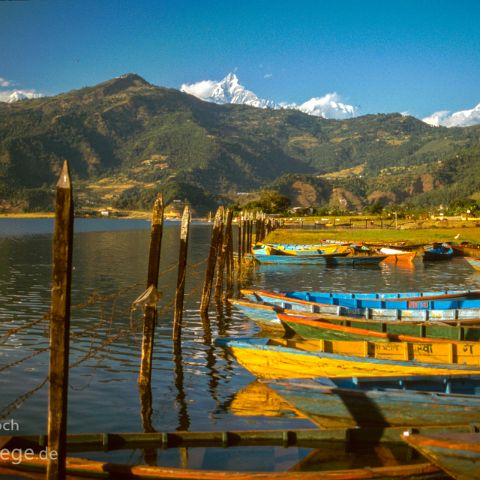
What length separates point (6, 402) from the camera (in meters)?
16.6

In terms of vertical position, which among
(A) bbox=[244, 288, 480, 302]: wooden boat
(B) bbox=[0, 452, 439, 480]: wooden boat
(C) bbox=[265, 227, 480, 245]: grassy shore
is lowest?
(B) bbox=[0, 452, 439, 480]: wooden boat

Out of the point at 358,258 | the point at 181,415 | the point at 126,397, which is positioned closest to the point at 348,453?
the point at 181,415

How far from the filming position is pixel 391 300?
81.9ft

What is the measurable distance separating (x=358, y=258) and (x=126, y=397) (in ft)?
133

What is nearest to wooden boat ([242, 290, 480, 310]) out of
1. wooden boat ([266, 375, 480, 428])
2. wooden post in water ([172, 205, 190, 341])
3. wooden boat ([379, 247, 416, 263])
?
wooden post in water ([172, 205, 190, 341])

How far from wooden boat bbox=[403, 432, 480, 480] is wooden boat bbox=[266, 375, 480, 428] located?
2.07 metres

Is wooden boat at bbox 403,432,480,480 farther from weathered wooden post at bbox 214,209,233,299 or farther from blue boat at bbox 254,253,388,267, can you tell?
blue boat at bbox 254,253,388,267

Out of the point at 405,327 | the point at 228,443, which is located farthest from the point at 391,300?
the point at 228,443

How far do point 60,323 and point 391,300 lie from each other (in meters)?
18.0

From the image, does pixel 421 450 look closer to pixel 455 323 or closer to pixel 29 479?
pixel 29 479

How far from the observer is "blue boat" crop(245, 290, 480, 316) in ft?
76.0

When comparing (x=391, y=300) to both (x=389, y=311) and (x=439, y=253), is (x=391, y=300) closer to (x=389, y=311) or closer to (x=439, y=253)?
(x=389, y=311)

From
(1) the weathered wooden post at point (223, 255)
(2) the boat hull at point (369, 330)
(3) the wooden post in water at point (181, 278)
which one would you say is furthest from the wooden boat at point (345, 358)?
(1) the weathered wooden post at point (223, 255)

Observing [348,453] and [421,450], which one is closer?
[421,450]
